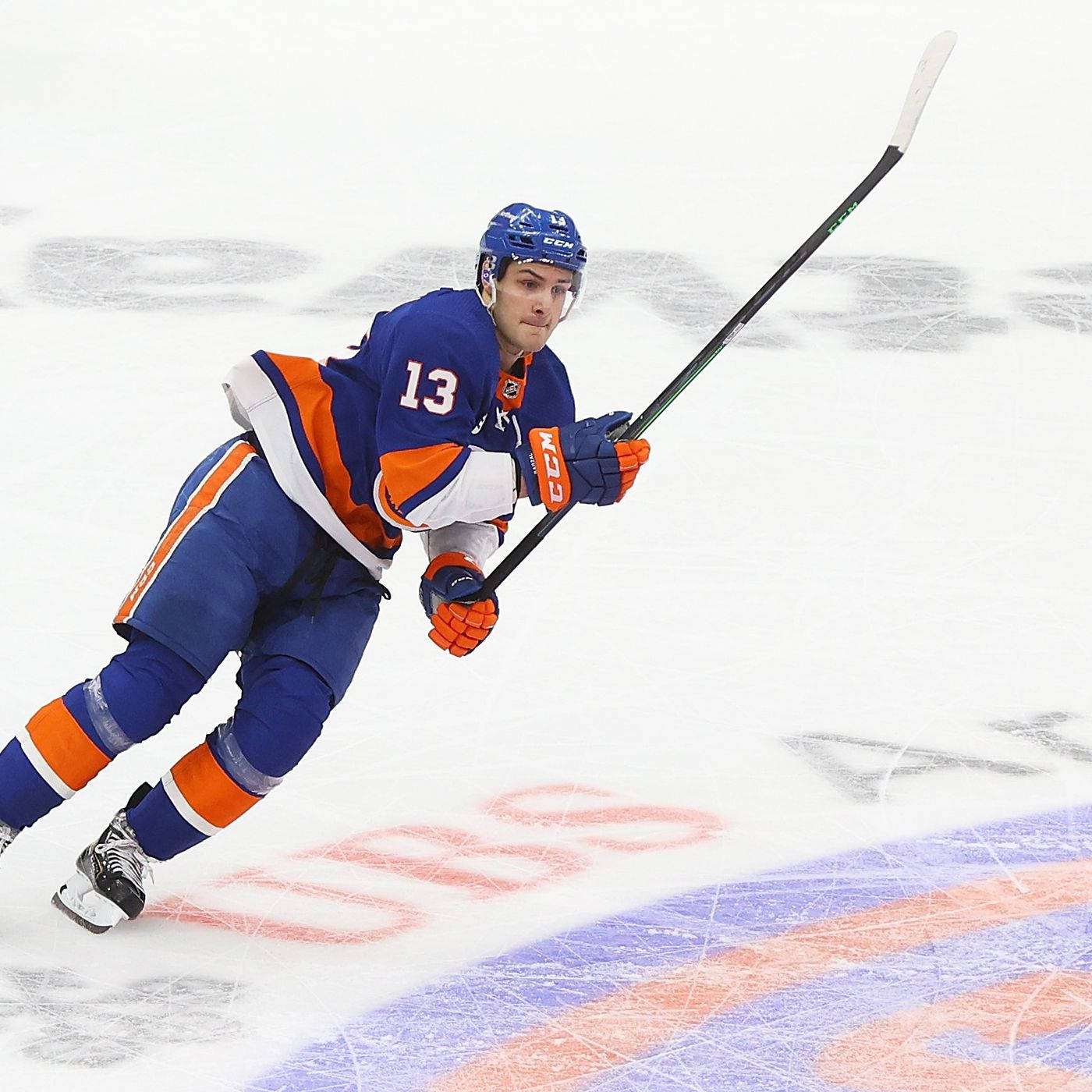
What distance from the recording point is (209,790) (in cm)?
238

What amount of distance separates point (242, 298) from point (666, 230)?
4.67 ft

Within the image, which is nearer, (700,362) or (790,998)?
(790,998)

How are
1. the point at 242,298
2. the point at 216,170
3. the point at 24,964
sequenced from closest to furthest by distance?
the point at 24,964, the point at 242,298, the point at 216,170

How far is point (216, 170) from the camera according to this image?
236 inches

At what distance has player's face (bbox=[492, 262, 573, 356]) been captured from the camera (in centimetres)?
245

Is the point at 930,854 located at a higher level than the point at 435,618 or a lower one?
lower

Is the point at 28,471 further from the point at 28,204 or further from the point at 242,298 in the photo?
the point at 28,204

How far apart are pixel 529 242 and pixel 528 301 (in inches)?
3.3

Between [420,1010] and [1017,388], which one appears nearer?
[420,1010]

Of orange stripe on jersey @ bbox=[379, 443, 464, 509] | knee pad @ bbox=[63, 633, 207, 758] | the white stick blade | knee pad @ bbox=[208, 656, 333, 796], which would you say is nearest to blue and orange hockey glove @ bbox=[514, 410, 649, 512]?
orange stripe on jersey @ bbox=[379, 443, 464, 509]

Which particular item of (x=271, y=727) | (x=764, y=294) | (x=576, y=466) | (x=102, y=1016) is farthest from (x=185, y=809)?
(x=764, y=294)

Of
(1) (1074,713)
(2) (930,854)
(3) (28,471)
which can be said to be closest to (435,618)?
(2) (930,854)

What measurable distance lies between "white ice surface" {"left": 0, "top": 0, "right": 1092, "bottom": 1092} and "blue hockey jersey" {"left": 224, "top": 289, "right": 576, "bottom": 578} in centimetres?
59

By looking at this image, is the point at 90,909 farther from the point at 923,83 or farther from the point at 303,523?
the point at 923,83
